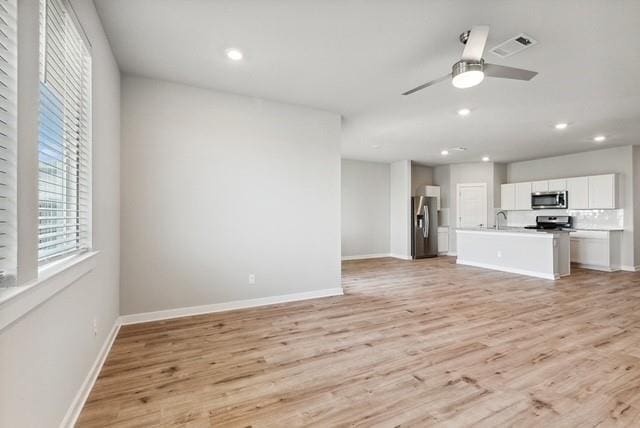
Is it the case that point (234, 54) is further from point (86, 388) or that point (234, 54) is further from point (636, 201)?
point (636, 201)

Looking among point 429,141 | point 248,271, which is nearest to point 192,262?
point 248,271

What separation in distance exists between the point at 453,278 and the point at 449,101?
332cm

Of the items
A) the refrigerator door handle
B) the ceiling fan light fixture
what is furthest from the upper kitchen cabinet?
the ceiling fan light fixture

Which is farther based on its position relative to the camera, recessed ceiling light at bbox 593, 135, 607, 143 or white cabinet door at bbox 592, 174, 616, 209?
white cabinet door at bbox 592, 174, 616, 209

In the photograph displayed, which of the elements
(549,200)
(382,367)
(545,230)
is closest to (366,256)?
(545,230)

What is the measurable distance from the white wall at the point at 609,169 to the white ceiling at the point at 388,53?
2141mm

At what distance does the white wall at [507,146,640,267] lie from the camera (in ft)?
21.0

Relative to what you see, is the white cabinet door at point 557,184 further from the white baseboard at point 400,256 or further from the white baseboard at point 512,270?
the white baseboard at point 400,256

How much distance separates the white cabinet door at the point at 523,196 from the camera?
7.82m

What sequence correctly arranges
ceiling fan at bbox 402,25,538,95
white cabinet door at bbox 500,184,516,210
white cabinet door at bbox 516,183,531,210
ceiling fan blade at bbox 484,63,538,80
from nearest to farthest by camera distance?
ceiling fan at bbox 402,25,538,95 → ceiling fan blade at bbox 484,63,538,80 → white cabinet door at bbox 516,183,531,210 → white cabinet door at bbox 500,184,516,210

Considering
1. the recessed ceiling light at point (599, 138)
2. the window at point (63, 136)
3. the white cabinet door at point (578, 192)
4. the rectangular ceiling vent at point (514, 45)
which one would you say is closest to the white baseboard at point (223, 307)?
the window at point (63, 136)

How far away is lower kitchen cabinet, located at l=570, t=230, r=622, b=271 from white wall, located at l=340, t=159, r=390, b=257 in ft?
14.7

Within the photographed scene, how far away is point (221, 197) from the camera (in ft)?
12.1

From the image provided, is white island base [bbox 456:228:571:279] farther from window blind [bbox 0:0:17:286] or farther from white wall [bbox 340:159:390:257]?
window blind [bbox 0:0:17:286]
